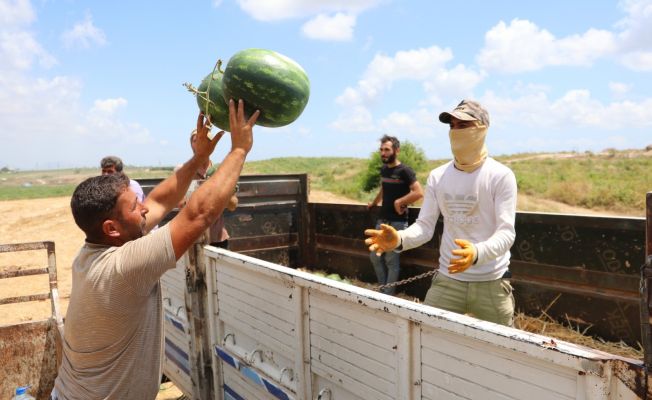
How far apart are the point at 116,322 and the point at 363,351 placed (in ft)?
3.39

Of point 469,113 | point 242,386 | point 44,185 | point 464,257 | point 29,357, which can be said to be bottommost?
point 44,185

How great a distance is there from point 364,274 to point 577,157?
5326 cm

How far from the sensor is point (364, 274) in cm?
637

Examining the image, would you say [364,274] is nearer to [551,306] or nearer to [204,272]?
[551,306]

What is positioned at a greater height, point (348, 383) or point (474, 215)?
point (474, 215)

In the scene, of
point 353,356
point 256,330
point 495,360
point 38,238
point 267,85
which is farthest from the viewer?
point 38,238

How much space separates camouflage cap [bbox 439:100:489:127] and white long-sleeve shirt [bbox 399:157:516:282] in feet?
0.90

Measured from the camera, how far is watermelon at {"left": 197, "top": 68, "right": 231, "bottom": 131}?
2.79m

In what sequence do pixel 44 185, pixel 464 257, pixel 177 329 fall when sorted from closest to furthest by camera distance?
pixel 464 257, pixel 177 329, pixel 44 185

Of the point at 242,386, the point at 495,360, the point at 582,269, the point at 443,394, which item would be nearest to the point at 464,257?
the point at 443,394

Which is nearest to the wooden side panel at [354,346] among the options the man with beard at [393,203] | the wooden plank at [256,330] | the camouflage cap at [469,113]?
the wooden plank at [256,330]

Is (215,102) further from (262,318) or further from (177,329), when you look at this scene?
(177,329)

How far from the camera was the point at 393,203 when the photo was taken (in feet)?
19.3

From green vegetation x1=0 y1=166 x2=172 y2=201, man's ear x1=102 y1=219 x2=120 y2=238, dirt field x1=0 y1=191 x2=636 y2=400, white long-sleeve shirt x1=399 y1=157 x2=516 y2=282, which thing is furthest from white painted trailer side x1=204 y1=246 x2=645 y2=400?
green vegetation x1=0 y1=166 x2=172 y2=201
